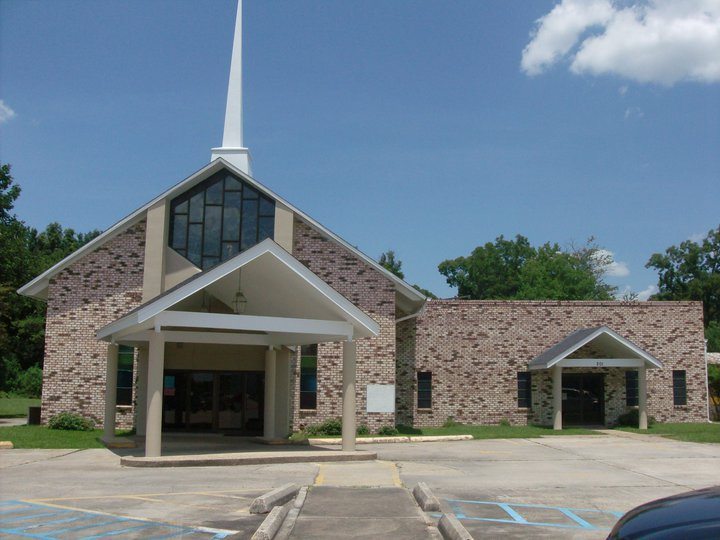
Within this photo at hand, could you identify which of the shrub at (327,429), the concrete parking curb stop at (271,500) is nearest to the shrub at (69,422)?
the shrub at (327,429)

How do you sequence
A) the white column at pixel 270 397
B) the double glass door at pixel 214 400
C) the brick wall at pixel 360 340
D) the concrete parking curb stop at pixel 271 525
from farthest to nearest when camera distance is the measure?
the double glass door at pixel 214 400 → the brick wall at pixel 360 340 → the white column at pixel 270 397 → the concrete parking curb stop at pixel 271 525

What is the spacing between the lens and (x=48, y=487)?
11.9m

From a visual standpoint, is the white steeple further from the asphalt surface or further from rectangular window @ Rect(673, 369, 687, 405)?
rectangular window @ Rect(673, 369, 687, 405)

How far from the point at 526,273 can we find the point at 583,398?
37079 millimetres

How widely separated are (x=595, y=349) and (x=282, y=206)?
13823mm

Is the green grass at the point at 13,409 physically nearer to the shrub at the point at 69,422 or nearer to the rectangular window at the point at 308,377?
the shrub at the point at 69,422

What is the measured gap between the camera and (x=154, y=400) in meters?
15.3

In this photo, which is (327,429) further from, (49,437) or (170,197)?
(170,197)

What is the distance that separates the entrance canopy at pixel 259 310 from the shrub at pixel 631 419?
15.9 metres

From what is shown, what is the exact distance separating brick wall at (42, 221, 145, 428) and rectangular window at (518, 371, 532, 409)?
14.7m

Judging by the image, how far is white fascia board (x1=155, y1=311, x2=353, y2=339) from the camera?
1531 centimetres

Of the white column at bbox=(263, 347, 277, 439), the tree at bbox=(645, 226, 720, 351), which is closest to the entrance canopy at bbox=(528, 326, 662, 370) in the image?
the white column at bbox=(263, 347, 277, 439)

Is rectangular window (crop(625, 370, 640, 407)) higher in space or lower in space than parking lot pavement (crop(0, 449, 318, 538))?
higher

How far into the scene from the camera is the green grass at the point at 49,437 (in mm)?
19250
